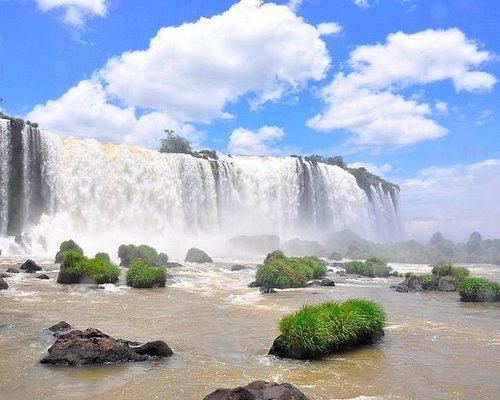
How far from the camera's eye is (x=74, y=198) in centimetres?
5091

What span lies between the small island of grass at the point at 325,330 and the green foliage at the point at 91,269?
52.0ft

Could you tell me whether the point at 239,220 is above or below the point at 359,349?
above

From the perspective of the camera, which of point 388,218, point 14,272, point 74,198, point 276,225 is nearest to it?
point 14,272

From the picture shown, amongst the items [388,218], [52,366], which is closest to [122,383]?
[52,366]

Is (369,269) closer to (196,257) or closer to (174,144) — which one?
(196,257)

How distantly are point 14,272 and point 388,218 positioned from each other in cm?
9345

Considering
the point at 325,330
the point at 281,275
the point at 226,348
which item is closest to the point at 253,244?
the point at 281,275

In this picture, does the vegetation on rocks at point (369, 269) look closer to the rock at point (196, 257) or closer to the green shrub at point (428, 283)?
the green shrub at point (428, 283)

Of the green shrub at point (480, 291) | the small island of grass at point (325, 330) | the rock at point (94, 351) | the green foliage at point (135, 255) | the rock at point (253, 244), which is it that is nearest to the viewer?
the rock at point (94, 351)

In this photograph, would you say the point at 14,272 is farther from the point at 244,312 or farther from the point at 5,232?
the point at 5,232

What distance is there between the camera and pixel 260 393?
23.4 ft

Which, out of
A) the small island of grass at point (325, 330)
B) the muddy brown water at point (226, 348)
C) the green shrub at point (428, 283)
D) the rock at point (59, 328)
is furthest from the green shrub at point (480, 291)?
the rock at point (59, 328)

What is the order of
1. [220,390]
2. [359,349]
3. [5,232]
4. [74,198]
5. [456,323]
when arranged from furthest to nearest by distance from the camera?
[74,198]
[5,232]
[456,323]
[359,349]
[220,390]

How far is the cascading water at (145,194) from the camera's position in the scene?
4691cm
